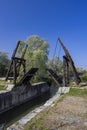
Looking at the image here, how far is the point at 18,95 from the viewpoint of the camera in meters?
21.1

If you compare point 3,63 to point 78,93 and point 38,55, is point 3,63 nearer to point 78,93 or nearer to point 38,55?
point 38,55

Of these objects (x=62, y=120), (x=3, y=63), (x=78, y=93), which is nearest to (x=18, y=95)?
(x=78, y=93)

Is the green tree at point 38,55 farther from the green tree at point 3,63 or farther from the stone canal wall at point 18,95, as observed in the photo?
the green tree at point 3,63

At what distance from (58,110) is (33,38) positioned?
28.9 meters

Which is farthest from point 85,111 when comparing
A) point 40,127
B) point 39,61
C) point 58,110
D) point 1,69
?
point 1,69

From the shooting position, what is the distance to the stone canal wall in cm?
1751

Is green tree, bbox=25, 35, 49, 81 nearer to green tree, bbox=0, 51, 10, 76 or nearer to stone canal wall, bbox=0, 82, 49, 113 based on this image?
stone canal wall, bbox=0, 82, 49, 113

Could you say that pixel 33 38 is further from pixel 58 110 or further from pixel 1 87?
pixel 58 110

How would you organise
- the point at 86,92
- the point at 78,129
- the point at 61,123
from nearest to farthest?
the point at 78,129, the point at 61,123, the point at 86,92

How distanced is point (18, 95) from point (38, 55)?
13.5 m

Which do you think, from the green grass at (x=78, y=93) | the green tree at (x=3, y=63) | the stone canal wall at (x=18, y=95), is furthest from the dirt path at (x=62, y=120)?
the green tree at (x=3, y=63)

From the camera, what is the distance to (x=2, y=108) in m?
17.1

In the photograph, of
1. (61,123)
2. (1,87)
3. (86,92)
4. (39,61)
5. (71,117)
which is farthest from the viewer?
(39,61)

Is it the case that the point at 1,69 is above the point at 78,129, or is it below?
above
